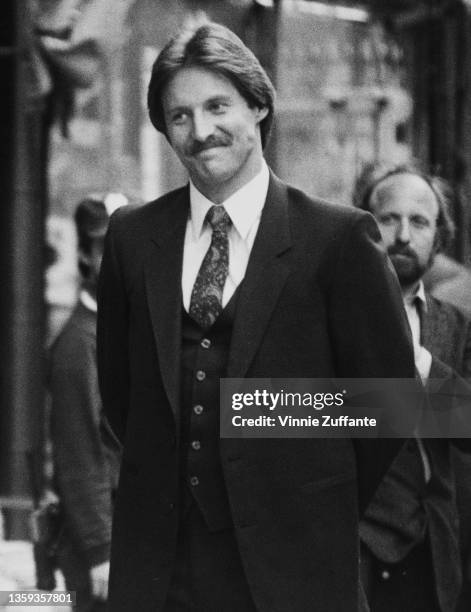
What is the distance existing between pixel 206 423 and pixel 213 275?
11.6 inches

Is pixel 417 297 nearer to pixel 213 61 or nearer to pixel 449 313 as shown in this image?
pixel 449 313

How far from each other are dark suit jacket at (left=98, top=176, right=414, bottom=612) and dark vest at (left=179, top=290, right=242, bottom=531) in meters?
0.03

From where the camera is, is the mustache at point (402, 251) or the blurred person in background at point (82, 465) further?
the blurred person in background at point (82, 465)

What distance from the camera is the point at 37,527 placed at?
144 inches

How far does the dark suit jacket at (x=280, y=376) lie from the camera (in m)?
2.33

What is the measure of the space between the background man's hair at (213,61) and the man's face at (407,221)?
82 centimetres

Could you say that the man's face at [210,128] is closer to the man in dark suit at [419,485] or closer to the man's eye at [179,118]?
the man's eye at [179,118]

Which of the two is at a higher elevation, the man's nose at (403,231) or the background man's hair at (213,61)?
the background man's hair at (213,61)

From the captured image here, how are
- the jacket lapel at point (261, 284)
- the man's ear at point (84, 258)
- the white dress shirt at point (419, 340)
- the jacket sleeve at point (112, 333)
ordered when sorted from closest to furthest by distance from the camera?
1. the jacket lapel at point (261, 284)
2. the jacket sleeve at point (112, 333)
3. the white dress shirt at point (419, 340)
4. the man's ear at point (84, 258)

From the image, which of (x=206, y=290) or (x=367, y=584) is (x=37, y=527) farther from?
(x=206, y=290)

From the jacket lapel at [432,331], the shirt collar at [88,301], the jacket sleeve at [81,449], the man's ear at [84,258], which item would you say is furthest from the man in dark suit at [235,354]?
the man's ear at [84,258]

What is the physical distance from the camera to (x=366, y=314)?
7.86 ft

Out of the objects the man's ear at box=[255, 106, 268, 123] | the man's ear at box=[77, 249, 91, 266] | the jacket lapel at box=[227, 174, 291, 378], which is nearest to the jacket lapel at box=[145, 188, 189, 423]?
the jacket lapel at box=[227, 174, 291, 378]

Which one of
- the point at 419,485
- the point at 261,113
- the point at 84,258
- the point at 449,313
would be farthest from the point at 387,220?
the point at 84,258
